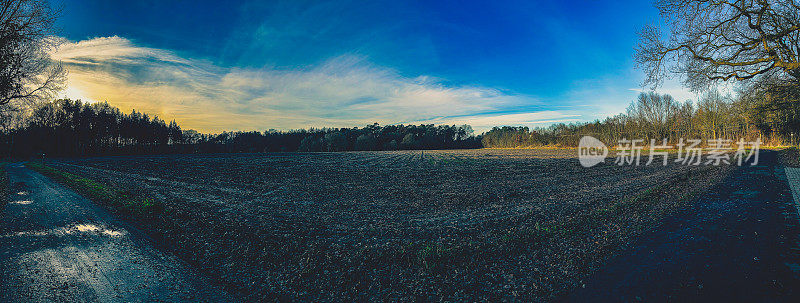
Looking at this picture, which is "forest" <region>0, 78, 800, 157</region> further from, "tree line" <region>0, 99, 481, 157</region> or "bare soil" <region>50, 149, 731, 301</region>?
"bare soil" <region>50, 149, 731, 301</region>

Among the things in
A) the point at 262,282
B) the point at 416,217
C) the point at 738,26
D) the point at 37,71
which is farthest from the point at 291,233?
the point at 37,71

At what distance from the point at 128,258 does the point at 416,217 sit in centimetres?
686

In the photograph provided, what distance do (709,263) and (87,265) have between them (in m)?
11.3

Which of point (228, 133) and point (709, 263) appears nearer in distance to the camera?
point (709, 263)

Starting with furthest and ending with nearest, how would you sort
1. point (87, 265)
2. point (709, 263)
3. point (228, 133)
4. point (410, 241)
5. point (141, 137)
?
point (228, 133) → point (141, 137) → point (410, 241) → point (87, 265) → point (709, 263)

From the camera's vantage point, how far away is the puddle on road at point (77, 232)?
7.07m

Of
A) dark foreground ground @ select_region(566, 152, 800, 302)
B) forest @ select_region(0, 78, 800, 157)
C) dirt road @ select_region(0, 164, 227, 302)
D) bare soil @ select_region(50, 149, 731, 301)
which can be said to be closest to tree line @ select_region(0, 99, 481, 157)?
forest @ select_region(0, 78, 800, 157)

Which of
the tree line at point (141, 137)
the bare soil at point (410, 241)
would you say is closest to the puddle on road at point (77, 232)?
the bare soil at point (410, 241)

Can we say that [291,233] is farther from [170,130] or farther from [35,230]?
[170,130]

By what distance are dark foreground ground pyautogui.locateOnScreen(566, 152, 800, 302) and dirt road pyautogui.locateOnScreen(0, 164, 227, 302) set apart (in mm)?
6178

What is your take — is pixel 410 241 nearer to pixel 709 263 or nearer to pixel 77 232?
pixel 709 263

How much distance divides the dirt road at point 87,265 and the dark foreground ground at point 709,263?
6.18 metres

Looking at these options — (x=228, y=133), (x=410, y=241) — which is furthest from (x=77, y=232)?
(x=228, y=133)

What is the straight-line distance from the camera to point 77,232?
732 centimetres
